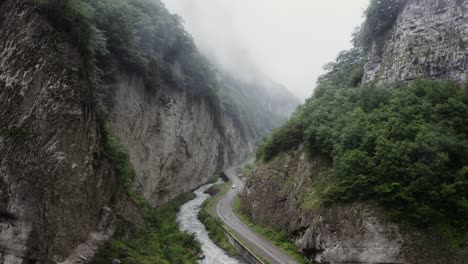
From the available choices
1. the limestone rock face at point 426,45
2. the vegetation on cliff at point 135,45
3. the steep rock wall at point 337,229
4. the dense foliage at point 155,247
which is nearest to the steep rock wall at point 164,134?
the vegetation on cliff at point 135,45

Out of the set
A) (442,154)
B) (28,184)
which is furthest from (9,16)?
(442,154)

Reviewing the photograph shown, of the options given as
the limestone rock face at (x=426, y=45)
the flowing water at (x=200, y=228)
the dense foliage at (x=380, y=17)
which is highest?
the dense foliage at (x=380, y=17)

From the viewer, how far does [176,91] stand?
47469mm

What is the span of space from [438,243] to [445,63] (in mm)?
16341

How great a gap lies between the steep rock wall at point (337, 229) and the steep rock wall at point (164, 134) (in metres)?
14.5

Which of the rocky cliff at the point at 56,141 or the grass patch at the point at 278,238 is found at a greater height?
the rocky cliff at the point at 56,141

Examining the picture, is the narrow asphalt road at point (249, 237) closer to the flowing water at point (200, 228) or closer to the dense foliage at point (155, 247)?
the flowing water at point (200, 228)

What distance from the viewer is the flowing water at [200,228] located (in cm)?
2712

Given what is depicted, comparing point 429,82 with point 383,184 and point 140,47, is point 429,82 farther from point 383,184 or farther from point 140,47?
point 140,47

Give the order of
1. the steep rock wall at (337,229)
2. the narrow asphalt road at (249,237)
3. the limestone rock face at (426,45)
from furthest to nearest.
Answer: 1. the limestone rock face at (426,45)
2. the narrow asphalt road at (249,237)
3. the steep rock wall at (337,229)

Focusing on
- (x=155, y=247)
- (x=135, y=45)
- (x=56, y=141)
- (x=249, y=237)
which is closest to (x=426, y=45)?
(x=249, y=237)

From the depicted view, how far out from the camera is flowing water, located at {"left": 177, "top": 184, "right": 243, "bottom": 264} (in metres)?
27.1

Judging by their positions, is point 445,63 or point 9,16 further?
point 445,63

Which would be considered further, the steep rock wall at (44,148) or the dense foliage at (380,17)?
the dense foliage at (380,17)
